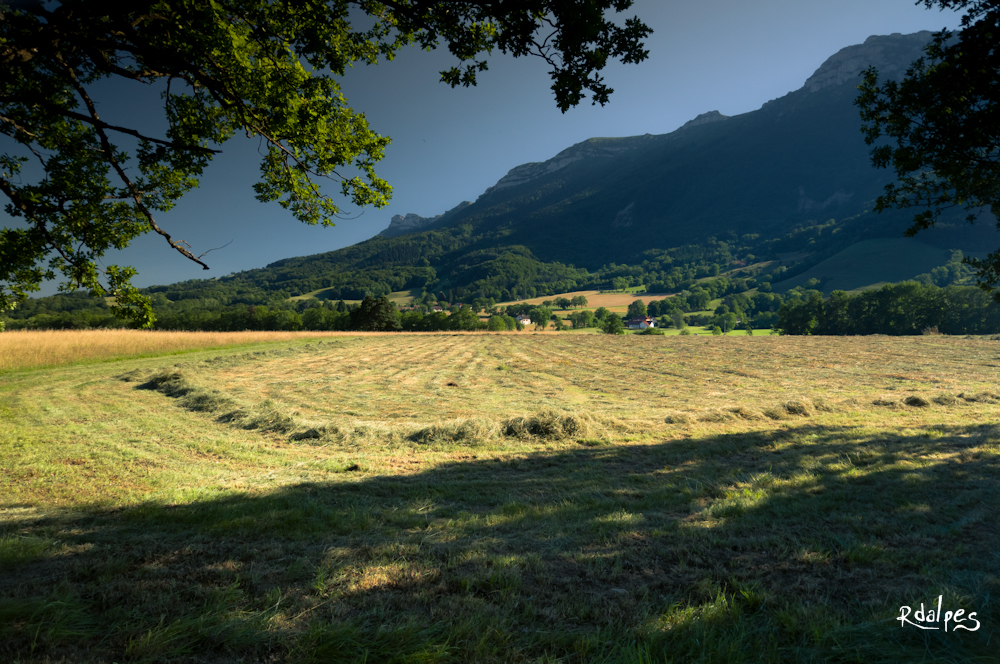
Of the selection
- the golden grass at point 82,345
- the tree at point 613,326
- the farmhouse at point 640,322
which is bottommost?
the farmhouse at point 640,322

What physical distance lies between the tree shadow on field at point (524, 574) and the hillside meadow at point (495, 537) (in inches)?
0.8

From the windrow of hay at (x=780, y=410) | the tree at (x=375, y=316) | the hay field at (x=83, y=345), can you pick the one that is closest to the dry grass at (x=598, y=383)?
the windrow of hay at (x=780, y=410)

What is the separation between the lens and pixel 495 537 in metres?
4.10

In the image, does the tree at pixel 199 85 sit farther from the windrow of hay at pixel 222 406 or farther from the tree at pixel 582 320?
the tree at pixel 582 320

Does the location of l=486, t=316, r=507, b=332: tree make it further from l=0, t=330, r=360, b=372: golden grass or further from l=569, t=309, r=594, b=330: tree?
l=0, t=330, r=360, b=372: golden grass

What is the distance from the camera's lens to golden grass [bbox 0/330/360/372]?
22.9 meters

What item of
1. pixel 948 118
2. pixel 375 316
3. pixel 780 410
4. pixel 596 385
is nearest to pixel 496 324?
pixel 375 316

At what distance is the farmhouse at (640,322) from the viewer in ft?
436

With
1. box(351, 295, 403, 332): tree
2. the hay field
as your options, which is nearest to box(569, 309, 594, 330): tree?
box(351, 295, 403, 332): tree

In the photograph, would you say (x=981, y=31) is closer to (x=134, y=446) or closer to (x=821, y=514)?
(x=821, y=514)

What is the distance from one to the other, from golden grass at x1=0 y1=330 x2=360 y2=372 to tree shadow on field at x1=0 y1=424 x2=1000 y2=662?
2865cm

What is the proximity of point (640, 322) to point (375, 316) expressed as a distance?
9478 cm

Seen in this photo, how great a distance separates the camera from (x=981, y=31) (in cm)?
660

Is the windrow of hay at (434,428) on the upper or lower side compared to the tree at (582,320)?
upper
